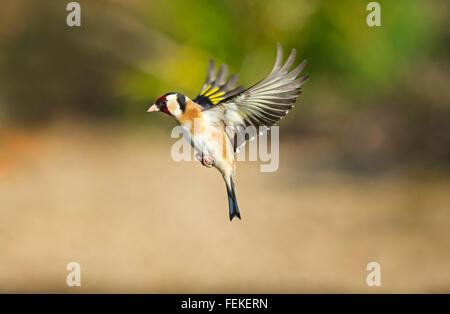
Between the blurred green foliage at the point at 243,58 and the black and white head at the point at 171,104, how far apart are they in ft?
1.26

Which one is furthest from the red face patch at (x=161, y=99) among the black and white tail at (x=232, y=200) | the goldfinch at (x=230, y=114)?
the black and white tail at (x=232, y=200)

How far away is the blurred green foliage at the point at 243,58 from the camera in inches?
62.9

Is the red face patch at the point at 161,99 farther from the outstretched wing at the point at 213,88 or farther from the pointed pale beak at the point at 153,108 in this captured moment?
the outstretched wing at the point at 213,88

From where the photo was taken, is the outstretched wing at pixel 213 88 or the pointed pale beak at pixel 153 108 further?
the outstretched wing at pixel 213 88

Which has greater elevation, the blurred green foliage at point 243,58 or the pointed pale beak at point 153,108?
the blurred green foliage at point 243,58

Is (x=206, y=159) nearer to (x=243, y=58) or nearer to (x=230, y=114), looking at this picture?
(x=230, y=114)

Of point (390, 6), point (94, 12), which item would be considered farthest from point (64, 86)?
point (390, 6)

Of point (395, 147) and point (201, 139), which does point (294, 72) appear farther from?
point (395, 147)

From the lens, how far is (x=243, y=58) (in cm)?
159

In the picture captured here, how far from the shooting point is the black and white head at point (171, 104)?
2.71ft

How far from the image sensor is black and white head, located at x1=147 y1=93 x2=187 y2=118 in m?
0.83

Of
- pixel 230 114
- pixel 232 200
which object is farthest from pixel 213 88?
pixel 232 200

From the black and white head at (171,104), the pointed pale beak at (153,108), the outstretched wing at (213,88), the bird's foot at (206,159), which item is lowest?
the bird's foot at (206,159)

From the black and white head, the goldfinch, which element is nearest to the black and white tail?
the goldfinch
